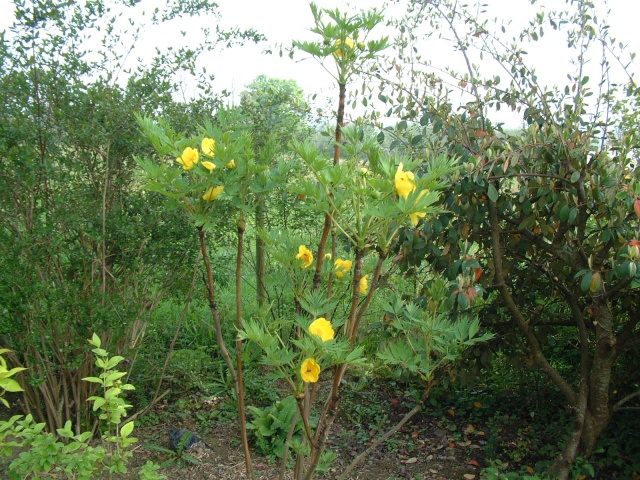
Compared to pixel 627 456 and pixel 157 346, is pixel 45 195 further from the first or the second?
pixel 627 456

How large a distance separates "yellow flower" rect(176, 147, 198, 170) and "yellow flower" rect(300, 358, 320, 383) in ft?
1.99

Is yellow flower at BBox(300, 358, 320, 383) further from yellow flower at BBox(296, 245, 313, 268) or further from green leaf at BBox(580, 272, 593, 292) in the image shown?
green leaf at BBox(580, 272, 593, 292)

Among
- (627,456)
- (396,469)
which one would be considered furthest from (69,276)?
(627,456)

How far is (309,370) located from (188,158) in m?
0.65

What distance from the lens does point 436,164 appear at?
1620 millimetres

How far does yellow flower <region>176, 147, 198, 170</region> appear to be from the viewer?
163 cm

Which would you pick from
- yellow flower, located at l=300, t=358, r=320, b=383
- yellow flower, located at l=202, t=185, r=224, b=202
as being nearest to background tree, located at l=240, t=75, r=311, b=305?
yellow flower, located at l=202, t=185, r=224, b=202

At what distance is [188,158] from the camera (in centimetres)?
163

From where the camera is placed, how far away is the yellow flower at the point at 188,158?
Result: 1631 millimetres

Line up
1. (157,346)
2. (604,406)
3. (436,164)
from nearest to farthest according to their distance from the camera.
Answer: (436,164)
(604,406)
(157,346)

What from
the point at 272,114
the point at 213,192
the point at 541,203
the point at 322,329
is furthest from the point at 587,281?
the point at 272,114

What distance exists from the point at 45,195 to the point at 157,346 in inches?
47.5

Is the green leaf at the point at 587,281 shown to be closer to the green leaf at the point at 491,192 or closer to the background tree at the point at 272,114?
the green leaf at the point at 491,192

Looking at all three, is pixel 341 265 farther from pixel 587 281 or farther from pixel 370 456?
pixel 370 456
